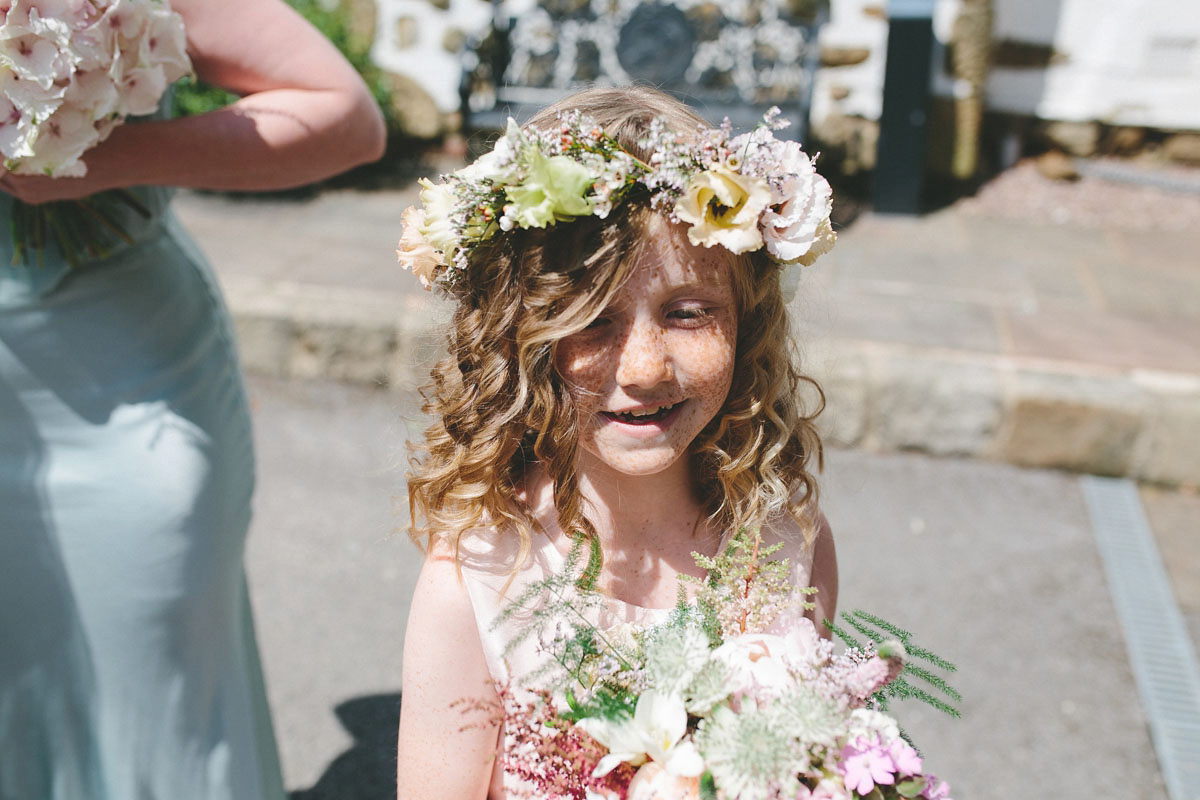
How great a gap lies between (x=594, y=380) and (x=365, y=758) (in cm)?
202

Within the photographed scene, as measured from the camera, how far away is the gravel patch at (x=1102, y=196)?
6859 millimetres

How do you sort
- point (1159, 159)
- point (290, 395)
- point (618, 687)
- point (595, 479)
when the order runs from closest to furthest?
point (618, 687)
point (595, 479)
point (290, 395)
point (1159, 159)

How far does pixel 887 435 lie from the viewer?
468 cm

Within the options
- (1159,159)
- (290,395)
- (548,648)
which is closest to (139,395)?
(548,648)

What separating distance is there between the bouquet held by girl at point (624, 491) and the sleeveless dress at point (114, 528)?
640mm

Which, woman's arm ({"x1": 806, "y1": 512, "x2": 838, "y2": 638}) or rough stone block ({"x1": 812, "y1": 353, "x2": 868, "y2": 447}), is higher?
woman's arm ({"x1": 806, "y1": 512, "x2": 838, "y2": 638})

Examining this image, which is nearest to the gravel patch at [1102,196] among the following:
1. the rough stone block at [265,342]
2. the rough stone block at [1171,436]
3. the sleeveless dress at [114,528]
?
the rough stone block at [1171,436]

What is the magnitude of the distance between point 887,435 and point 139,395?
3344 millimetres

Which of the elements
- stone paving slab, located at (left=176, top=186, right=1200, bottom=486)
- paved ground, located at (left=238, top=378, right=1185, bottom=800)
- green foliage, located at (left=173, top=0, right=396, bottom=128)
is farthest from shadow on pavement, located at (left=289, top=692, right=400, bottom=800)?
green foliage, located at (left=173, top=0, right=396, bottom=128)

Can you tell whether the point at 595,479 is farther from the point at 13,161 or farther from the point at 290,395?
the point at 290,395

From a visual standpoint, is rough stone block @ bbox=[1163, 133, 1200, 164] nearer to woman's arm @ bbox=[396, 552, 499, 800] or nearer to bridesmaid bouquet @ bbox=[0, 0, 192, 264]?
bridesmaid bouquet @ bbox=[0, 0, 192, 264]

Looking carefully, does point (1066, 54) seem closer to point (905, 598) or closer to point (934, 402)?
point (934, 402)

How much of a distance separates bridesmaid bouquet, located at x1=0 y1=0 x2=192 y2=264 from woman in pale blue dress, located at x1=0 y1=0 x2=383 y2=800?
0.11 metres

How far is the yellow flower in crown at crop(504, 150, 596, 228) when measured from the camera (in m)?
1.33
